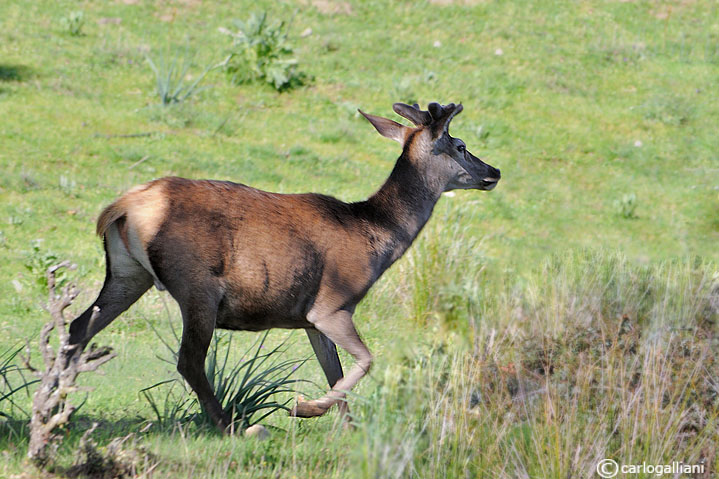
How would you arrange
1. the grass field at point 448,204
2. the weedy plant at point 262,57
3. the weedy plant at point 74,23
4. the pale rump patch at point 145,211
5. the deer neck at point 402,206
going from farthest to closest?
the weedy plant at point 74,23, the weedy plant at point 262,57, the deer neck at point 402,206, the pale rump patch at point 145,211, the grass field at point 448,204

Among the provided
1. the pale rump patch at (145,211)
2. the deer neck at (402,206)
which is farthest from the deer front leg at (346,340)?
the pale rump patch at (145,211)

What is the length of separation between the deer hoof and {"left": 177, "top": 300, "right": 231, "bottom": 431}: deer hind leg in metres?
0.44

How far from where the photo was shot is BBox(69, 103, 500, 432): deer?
17.6ft

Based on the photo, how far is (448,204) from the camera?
370 inches

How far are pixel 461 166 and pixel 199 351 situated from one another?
7.65 feet

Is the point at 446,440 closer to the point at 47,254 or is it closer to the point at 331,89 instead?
the point at 47,254

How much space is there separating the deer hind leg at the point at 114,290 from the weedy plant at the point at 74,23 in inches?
475

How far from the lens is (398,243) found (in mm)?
6359

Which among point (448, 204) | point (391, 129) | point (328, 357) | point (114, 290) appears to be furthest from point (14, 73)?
point (328, 357)

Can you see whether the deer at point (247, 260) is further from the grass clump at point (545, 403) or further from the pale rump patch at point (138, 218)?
the grass clump at point (545, 403)

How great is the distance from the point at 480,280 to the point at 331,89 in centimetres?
758

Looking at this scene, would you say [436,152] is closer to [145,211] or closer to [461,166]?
[461,166]

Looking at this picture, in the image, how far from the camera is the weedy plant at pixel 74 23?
54.8 feet

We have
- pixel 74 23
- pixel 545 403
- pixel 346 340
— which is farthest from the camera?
pixel 74 23
